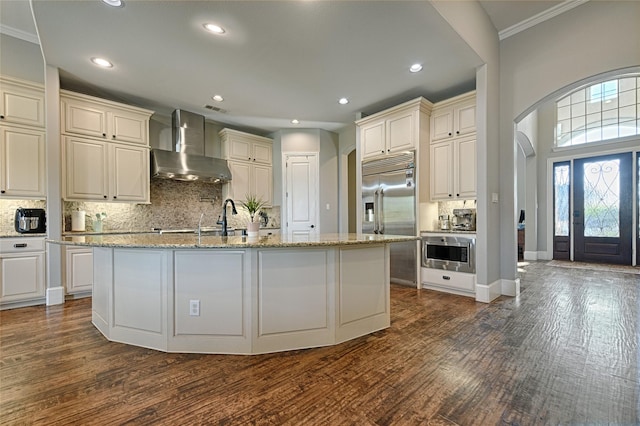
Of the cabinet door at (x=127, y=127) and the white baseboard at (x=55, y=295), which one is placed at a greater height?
the cabinet door at (x=127, y=127)

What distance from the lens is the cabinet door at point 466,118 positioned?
3.93 meters

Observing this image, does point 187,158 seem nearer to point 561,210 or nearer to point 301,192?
point 301,192

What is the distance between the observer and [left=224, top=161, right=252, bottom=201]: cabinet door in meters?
5.75

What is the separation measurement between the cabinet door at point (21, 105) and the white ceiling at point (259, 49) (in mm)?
465

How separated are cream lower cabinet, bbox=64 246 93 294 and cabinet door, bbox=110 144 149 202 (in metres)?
0.87

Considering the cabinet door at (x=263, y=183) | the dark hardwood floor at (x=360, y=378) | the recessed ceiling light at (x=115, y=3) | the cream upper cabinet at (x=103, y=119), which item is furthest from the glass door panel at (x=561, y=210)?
the cream upper cabinet at (x=103, y=119)

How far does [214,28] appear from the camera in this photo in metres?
2.79

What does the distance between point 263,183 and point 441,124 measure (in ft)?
12.0

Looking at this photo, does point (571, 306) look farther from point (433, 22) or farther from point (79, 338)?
point (79, 338)

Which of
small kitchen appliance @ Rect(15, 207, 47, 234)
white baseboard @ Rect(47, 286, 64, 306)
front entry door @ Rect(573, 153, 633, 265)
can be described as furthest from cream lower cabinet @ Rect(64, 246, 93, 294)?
front entry door @ Rect(573, 153, 633, 265)

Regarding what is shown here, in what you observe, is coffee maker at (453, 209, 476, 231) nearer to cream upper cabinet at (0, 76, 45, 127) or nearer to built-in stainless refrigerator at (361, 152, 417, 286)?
built-in stainless refrigerator at (361, 152, 417, 286)

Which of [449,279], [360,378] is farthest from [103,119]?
[449,279]

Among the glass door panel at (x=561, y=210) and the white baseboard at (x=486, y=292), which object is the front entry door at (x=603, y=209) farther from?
the white baseboard at (x=486, y=292)

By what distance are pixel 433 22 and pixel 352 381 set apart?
3122 mm
